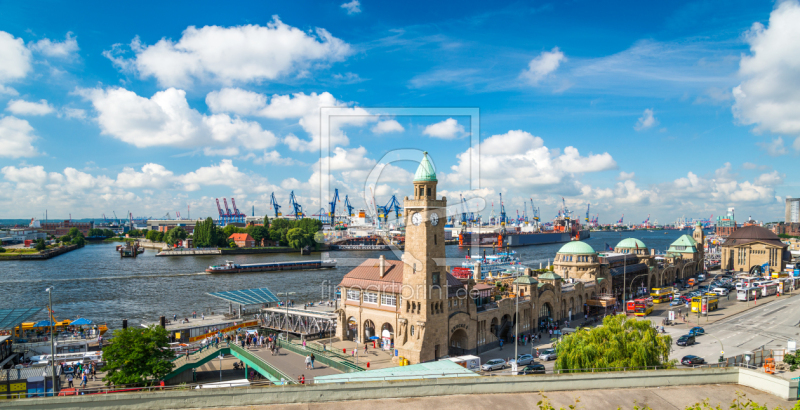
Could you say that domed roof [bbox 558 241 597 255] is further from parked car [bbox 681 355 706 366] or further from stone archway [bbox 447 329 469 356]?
stone archway [bbox 447 329 469 356]

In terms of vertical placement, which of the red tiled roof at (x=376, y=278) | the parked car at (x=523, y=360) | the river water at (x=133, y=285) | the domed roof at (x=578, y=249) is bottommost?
the river water at (x=133, y=285)

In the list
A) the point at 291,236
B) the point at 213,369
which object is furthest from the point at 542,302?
the point at 291,236

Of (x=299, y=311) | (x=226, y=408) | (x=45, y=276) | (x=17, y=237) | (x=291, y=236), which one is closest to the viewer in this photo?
(x=226, y=408)

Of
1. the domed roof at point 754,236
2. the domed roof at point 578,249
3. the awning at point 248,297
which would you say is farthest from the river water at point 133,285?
the domed roof at point 754,236

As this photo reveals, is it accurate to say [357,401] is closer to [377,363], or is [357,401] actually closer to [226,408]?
[226,408]

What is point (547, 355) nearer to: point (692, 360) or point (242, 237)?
point (692, 360)

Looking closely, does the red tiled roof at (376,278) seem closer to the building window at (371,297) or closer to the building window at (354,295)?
the building window at (371,297)

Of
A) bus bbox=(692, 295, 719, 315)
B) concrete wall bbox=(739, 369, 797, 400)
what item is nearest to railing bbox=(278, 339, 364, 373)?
concrete wall bbox=(739, 369, 797, 400)
